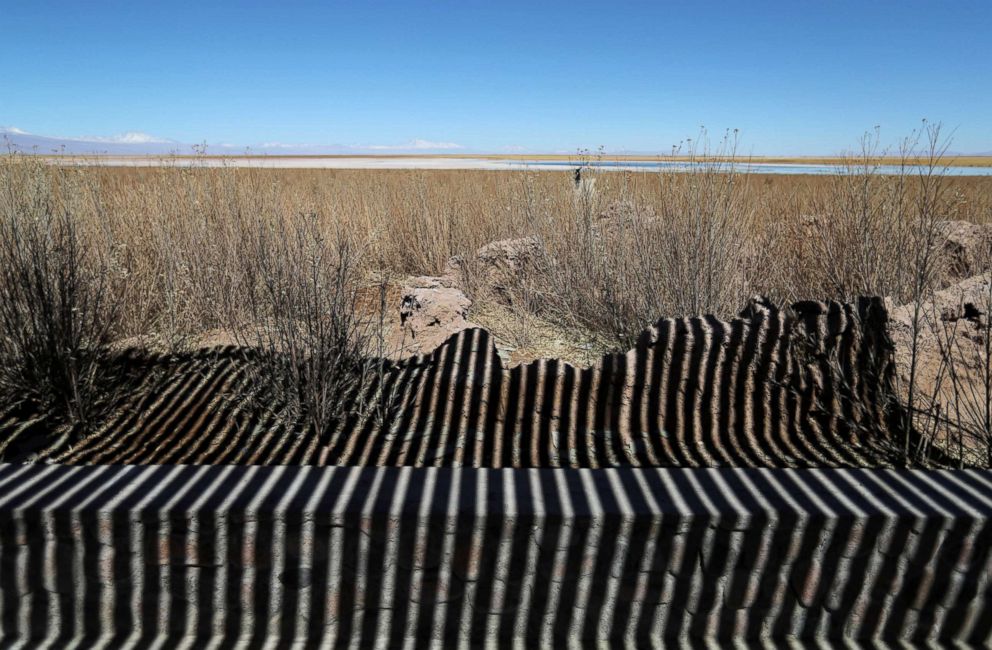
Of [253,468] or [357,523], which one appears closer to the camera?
[357,523]

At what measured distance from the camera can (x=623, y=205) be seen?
5.98 m

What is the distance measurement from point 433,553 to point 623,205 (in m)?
4.42

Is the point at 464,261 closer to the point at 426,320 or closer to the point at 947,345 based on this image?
the point at 426,320

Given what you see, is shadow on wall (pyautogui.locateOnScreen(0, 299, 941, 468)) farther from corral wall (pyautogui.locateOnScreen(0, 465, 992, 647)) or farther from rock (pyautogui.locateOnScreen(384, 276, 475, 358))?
corral wall (pyautogui.locateOnScreen(0, 465, 992, 647))

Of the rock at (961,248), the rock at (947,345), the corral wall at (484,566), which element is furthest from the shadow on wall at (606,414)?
the rock at (961,248)

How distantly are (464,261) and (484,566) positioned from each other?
17.3 feet

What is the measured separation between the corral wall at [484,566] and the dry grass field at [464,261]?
1561 mm

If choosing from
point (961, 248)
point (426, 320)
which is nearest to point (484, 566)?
point (426, 320)

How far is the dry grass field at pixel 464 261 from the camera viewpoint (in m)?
3.92

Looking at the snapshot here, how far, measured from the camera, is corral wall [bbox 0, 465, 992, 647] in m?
2.15

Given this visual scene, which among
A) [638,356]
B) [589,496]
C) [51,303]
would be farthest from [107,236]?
[589,496]

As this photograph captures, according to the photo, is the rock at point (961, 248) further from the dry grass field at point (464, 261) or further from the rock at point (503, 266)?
the rock at point (503, 266)

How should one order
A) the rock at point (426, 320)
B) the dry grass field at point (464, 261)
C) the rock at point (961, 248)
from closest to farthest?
the dry grass field at point (464, 261) < the rock at point (426, 320) < the rock at point (961, 248)

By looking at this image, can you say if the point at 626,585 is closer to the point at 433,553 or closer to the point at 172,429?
the point at 433,553
